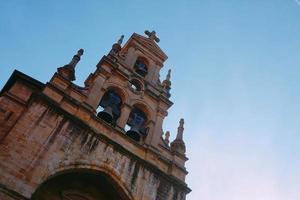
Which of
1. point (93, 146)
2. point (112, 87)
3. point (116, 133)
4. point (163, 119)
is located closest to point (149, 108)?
point (163, 119)

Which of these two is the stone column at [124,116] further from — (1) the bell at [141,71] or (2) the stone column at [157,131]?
(1) the bell at [141,71]

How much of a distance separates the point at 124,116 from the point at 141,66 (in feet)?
15.1

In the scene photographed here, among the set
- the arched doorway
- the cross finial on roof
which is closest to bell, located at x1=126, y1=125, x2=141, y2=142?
the arched doorway

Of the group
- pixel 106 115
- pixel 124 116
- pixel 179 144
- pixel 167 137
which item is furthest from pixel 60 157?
pixel 167 137

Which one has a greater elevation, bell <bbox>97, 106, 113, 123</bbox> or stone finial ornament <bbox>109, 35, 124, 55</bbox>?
stone finial ornament <bbox>109, 35, 124, 55</bbox>

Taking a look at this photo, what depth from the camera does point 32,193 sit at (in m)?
9.01

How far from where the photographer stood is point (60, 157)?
33.7 ft

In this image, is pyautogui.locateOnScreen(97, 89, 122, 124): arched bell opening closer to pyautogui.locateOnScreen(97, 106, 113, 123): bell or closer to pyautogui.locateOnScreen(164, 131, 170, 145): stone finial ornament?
pyautogui.locateOnScreen(97, 106, 113, 123): bell

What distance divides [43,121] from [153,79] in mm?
7332

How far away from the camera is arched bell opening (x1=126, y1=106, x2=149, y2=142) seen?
513 inches

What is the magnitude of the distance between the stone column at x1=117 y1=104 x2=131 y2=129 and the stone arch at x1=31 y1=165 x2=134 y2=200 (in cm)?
252

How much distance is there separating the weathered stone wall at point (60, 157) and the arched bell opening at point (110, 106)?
1349mm

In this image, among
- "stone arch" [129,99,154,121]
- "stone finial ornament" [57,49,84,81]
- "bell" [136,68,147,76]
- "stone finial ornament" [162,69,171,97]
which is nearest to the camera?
"stone finial ornament" [57,49,84,81]

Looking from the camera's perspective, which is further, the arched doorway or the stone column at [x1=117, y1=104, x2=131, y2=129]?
the stone column at [x1=117, y1=104, x2=131, y2=129]
